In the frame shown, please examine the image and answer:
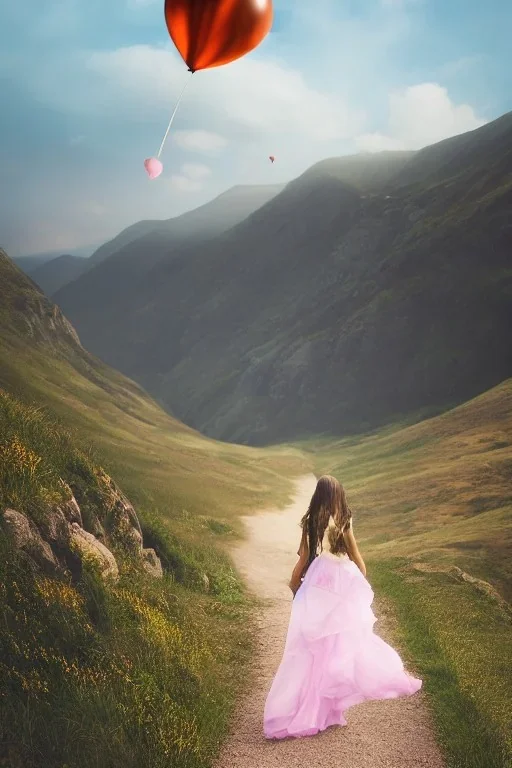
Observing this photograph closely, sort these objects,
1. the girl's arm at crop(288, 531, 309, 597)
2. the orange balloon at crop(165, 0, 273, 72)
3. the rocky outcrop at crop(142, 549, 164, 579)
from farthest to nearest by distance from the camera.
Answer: the rocky outcrop at crop(142, 549, 164, 579), the orange balloon at crop(165, 0, 273, 72), the girl's arm at crop(288, 531, 309, 597)

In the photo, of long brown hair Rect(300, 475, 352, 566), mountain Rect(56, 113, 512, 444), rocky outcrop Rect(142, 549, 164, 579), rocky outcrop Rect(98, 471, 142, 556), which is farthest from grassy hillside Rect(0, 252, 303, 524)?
mountain Rect(56, 113, 512, 444)

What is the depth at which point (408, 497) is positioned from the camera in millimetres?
35688

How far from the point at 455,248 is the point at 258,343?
72.7 meters

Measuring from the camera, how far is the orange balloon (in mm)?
11820

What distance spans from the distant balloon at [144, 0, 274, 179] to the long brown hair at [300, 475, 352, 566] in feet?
31.9

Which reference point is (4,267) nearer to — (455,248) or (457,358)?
(457,358)

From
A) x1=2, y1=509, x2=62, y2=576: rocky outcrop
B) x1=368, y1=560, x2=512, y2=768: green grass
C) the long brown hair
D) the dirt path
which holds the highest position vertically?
x1=2, y1=509, x2=62, y2=576: rocky outcrop

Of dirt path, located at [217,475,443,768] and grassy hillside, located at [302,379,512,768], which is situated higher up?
dirt path, located at [217,475,443,768]

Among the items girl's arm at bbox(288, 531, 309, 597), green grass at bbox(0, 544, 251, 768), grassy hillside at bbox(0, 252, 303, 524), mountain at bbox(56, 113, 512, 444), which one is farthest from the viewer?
mountain at bbox(56, 113, 512, 444)

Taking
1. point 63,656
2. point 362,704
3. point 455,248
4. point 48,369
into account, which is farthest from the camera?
point 455,248

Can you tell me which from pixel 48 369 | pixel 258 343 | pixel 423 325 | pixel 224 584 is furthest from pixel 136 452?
pixel 258 343

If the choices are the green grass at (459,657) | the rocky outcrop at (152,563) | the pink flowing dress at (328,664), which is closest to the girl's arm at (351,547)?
the pink flowing dress at (328,664)

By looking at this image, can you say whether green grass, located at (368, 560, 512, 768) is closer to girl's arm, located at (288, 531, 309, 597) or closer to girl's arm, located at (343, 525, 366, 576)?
girl's arm, located at (343, 525, 366, 576)

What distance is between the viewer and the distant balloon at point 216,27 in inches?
465
